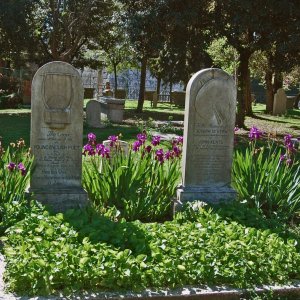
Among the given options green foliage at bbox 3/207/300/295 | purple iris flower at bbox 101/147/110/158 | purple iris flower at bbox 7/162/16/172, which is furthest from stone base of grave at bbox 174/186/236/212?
purple iris flower at bbox 7/162/16/172

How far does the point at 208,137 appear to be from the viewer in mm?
6898

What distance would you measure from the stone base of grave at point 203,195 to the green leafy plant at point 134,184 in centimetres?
19

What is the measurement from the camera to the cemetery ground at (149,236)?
173 inches

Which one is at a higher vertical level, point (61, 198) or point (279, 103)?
point (279, 103)

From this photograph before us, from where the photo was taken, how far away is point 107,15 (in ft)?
85.4

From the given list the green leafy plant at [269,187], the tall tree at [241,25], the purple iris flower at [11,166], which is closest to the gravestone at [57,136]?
the purple iris flower at [11,166]

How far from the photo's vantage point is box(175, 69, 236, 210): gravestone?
22.2ft

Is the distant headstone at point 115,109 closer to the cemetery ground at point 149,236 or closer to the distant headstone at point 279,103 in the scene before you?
the distant headstone at point 279,103

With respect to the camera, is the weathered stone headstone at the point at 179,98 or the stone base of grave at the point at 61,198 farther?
the weathered stone headstone at the point at 179,98

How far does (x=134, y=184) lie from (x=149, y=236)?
1.55 m

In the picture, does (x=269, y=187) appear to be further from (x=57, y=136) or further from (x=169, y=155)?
(x=57, y=136)

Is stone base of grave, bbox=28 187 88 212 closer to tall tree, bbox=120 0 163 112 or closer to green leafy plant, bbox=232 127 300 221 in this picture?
green leafy plant, bbox=232 127 300 221

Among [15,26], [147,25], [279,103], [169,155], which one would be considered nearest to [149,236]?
[169,155]

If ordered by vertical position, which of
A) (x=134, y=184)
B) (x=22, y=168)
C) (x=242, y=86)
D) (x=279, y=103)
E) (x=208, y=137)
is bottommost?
(x=134, y=184)
